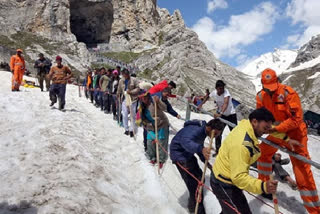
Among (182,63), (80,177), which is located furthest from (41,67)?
(182,63)

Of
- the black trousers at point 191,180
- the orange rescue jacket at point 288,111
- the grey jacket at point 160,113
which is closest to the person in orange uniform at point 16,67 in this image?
the grey jacket at point 160,113

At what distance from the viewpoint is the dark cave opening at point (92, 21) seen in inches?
2064

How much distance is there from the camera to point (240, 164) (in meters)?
2.84

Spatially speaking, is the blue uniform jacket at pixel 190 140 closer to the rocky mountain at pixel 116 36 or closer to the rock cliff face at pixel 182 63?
the rock cliff face at pixel 182 63

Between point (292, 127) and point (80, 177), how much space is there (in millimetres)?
3680

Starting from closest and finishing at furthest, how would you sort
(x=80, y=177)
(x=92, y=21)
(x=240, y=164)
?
(x=240, y=164), (x=80, y=177), (x=92, y=21)

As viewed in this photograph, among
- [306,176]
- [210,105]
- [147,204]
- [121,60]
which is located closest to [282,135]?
[306,176]

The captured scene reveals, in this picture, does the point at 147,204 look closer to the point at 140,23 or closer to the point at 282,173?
the point at 282,173

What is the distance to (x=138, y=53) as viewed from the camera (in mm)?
53094

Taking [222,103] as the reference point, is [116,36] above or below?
above

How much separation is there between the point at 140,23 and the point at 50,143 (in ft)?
181

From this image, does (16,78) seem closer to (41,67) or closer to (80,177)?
(41,67)

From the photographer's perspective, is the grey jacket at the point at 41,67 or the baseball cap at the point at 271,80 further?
the grey jacket at the point at 41,67

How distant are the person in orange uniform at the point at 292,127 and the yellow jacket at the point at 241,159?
4.40 feet
